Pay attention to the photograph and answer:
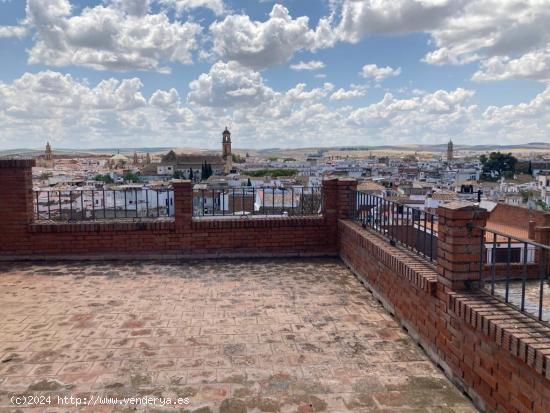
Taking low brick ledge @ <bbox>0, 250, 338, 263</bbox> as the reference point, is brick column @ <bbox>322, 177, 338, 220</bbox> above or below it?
above

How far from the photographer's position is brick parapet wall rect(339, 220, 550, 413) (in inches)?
104

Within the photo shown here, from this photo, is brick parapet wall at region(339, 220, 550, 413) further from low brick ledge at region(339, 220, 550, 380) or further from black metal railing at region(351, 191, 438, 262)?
black metal railing at region(351, 191, 438, 262)

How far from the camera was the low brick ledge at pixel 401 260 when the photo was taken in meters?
4.08

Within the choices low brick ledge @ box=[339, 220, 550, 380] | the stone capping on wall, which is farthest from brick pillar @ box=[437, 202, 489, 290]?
the stone capping on wall

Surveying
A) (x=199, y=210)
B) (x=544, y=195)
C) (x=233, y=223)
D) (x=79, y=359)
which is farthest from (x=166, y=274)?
(x=544, y=195)

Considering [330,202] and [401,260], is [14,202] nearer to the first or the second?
[330,202]

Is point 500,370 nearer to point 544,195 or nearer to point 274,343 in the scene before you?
point 274,343

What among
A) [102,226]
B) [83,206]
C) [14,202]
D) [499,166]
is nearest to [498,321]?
[102,226]

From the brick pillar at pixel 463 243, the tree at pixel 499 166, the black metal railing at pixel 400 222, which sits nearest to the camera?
the brick pillar at pixel 463 243

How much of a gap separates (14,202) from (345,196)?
5169 millimetres

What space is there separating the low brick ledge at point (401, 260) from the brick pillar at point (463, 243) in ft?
0.98

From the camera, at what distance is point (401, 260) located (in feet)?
15.6

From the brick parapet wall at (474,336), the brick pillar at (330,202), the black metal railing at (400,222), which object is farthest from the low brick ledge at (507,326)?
the brick pillar at (330,202)

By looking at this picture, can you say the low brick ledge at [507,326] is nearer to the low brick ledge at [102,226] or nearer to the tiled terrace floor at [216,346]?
the tiled terrace floor at [216,346]
